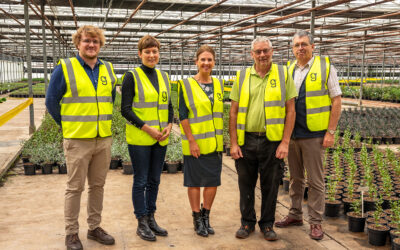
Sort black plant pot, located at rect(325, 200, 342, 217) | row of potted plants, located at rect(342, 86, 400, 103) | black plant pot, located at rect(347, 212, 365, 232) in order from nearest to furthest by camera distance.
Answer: black plant pot, located at rect(347, 212, 365, 232) < black plant pot, located at rect(325, 200, 342, 217) < row of potted plants, located at rect(342, 86, 400, 103)

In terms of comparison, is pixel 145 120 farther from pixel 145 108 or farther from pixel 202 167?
pixel 202 167

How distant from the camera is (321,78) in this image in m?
2.97

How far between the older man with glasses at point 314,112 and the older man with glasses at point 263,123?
0.63 feet

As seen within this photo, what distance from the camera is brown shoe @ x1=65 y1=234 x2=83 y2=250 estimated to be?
2.74m

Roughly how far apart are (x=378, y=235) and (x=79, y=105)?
8.90ft

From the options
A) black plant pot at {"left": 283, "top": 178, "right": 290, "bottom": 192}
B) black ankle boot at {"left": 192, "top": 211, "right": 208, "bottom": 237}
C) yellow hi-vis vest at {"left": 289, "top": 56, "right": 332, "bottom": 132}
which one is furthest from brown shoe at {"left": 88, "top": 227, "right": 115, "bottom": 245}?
black plant pot at {"left": 283, "top": 178, "right": 290, "bottom": 192}

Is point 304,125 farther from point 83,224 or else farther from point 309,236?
point 83,224

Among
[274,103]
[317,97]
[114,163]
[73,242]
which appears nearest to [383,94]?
[114,163]

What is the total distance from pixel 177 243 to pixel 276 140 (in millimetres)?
1209

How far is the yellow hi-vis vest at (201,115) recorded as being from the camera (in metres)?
2.92

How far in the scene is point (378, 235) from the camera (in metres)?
2.98

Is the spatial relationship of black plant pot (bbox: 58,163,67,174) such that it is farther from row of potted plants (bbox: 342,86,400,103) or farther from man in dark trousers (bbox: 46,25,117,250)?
row of potted plants (bbox: 342,86,400,103)

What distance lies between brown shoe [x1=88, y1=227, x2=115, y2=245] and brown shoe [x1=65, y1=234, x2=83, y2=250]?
18 centimetres

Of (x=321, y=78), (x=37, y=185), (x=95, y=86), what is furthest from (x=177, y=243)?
(x=37, y=185)
